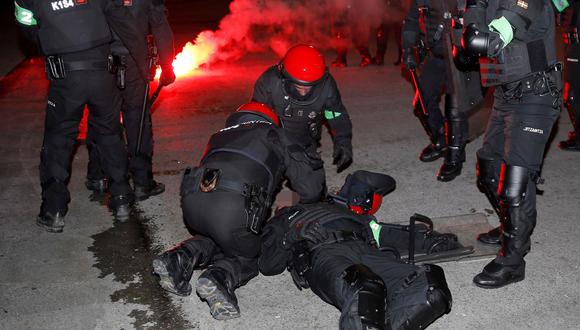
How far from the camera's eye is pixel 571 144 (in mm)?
7180

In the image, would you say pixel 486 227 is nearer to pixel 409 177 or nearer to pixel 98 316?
pixel 409 177

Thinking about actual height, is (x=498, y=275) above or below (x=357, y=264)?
below

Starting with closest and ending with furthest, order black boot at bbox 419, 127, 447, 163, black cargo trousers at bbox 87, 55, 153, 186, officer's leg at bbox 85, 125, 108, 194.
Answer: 1. black cargo trousers at bbox 87, 55, 153, 186
2. officer's leg at bbox 85, 125, 108, 194
3. black boot at bbox 419, 127, 447, 163

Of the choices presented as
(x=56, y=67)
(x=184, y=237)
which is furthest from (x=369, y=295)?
(x=56, y=67)

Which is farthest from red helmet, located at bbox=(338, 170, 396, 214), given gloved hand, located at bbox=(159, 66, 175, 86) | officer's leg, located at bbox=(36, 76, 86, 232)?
officer's leg, located at bbox=(36, 76, 86, 232)

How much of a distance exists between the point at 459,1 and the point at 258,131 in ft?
6.67

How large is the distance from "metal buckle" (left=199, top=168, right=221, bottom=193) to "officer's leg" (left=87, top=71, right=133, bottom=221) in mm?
1628

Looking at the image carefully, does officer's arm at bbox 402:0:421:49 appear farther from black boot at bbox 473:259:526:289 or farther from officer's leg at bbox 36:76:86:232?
officer's leg at bbox 36:76:86:232

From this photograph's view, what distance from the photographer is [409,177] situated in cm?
660

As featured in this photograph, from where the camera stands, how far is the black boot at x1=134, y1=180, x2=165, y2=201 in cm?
618

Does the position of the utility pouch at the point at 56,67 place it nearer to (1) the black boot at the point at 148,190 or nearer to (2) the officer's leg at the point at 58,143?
(2) the officer's leg at the point at 58,143

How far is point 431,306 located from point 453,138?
291 centimetres

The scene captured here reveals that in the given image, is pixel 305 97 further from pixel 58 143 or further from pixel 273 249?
pixel 58 143

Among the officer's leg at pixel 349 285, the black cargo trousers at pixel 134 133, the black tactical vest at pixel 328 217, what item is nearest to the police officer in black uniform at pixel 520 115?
the black tactical vest at pixel 328 217
